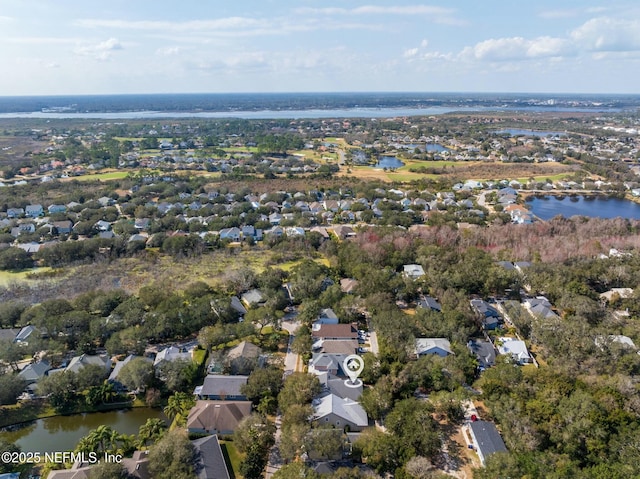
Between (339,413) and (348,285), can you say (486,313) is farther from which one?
(339,413)

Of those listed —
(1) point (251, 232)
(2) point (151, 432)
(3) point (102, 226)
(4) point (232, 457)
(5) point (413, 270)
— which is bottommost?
(4) point (232, 457)

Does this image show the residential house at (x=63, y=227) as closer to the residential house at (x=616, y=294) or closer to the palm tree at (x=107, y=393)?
the palm tree at (x=107, y=393)

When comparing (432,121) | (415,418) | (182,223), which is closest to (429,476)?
(415,418)

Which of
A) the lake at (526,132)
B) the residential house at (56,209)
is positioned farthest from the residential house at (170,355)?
the lake at (526,132)

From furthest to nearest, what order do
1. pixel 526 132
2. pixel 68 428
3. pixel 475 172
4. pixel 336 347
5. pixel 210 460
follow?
pixel 526 132, pixel 475 172, pixel 336 347, pixel 68 428, pixel 210 460

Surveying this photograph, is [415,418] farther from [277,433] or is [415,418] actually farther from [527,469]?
[277,433]

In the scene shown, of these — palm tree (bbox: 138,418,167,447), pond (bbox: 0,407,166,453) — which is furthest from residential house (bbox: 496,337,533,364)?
pond (bbox: 0,407,166,453)

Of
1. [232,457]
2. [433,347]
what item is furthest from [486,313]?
[232,457]
